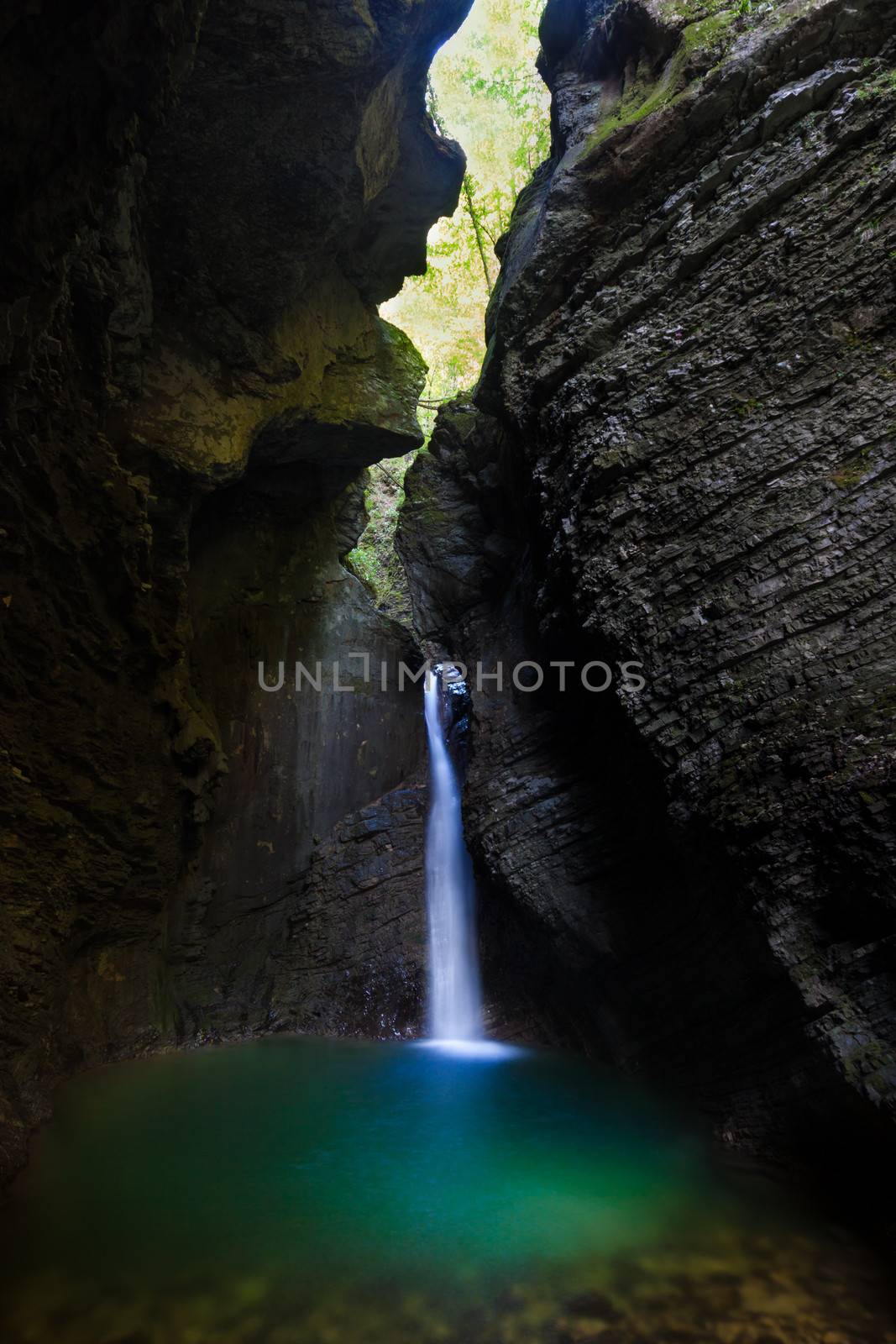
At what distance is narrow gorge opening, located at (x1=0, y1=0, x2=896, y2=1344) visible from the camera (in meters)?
3.66

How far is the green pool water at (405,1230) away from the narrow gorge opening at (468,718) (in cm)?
4

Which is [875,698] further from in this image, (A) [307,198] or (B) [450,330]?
(B) [450,330]

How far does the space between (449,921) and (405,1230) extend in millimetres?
5524

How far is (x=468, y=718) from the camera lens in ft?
36.3

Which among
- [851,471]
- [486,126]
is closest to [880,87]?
[851,471]

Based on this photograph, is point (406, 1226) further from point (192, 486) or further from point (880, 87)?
point (880, 87)

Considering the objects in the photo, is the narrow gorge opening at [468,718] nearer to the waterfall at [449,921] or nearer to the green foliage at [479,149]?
the waterfall at [449,921]

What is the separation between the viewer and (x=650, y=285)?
21.5 ft

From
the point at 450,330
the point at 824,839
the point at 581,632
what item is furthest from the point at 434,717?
the point at 450,330

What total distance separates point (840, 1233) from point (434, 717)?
8673 mm

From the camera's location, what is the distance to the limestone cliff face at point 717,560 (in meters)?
4.57

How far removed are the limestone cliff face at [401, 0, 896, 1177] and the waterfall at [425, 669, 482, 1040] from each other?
933 millimetres

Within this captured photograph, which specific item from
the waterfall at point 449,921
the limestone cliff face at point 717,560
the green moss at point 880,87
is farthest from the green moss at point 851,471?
the waterfall at point 449,921

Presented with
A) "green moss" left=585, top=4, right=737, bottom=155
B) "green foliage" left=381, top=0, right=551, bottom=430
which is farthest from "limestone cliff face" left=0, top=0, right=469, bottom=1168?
"green foliage" left=381, top=0, right=551, bottom=430
